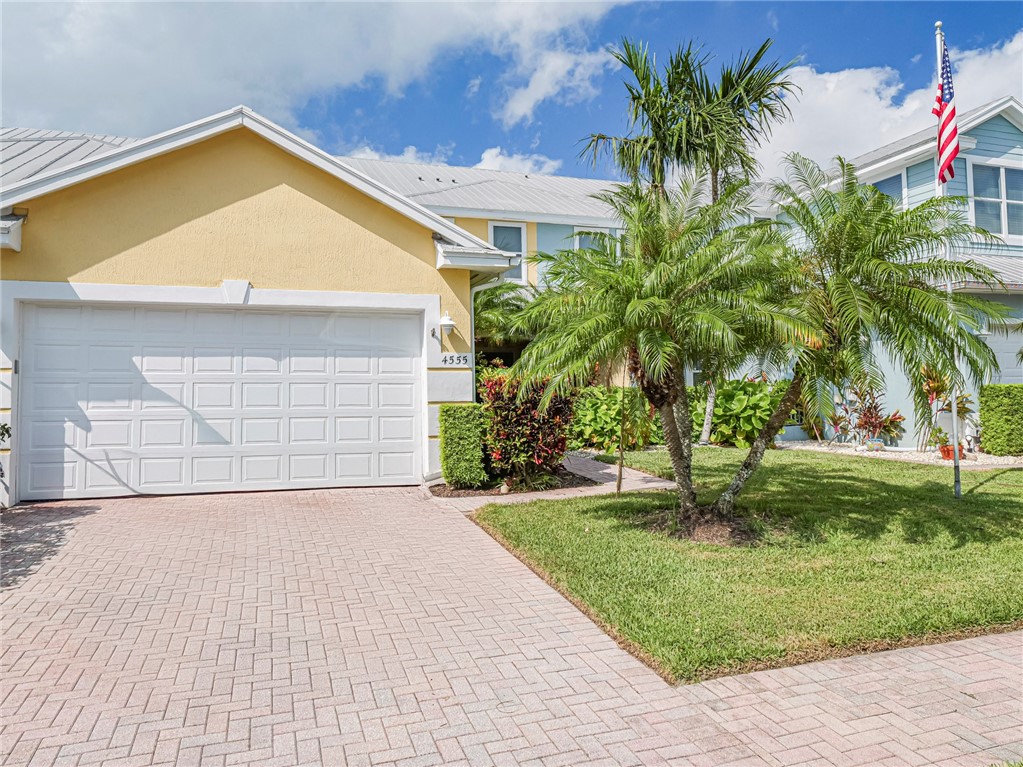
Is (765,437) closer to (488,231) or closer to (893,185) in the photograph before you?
(893,185)

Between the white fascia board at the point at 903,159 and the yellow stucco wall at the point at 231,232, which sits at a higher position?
the white fascia board at the point at 903,159

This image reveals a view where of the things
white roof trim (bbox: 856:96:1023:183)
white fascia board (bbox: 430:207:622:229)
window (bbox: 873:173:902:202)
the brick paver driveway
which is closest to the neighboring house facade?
the brick paver driveway

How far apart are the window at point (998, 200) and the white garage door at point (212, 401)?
14.0 metres

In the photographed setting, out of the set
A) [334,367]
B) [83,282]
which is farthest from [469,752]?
[83,282]

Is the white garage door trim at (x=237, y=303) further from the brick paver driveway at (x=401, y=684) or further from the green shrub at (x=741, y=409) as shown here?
the green shrub at (x=741, y=409)

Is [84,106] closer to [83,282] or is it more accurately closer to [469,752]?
[83,282]

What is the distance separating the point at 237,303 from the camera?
9.65 m

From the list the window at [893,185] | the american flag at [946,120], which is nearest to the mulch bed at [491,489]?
the american flag at [946,120]

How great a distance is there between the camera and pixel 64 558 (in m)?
6.61

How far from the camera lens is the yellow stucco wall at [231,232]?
9.09m

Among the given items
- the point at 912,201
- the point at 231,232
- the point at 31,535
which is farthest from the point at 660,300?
the point at 912,201

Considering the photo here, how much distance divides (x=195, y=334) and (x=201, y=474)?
6.57 feet

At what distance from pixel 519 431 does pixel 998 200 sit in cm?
1364

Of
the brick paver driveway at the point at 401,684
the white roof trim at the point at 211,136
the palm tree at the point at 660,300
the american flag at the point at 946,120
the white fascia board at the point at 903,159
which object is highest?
the white fascia board at the point at 903,159
